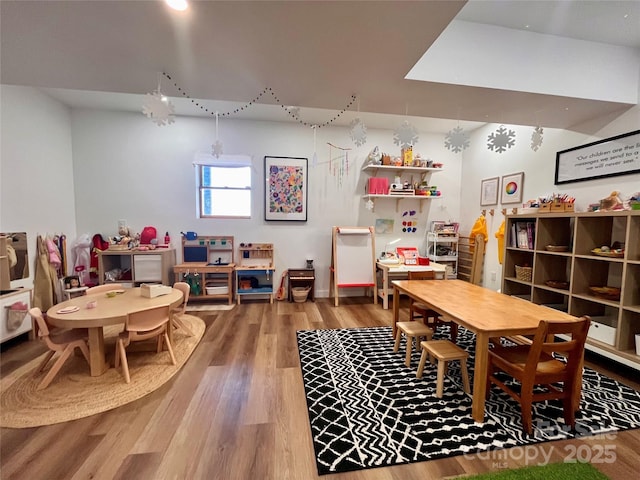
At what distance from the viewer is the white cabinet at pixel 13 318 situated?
103 inches

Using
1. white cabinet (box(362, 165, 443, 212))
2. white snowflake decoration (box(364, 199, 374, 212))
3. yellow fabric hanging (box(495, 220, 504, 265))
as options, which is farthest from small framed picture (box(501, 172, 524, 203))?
white snowflake decoration (box(364, 199, 374, 212))

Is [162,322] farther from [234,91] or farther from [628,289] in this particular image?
[628,289]

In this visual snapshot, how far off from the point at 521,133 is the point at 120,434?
5370mm

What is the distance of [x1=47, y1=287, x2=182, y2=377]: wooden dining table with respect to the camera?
211cm

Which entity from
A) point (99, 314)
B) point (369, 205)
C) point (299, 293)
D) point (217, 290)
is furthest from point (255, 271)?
point (99, 314)

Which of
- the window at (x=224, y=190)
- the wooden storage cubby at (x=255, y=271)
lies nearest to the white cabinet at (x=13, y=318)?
the window at (x=224, y=190)

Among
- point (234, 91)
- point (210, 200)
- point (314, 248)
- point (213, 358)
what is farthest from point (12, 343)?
point (314, 248)

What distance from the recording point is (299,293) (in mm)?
4402

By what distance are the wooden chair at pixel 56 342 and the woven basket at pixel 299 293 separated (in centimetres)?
262

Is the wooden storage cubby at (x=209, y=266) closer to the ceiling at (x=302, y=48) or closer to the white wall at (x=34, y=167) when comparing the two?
the white wall at (x=34, y=167)

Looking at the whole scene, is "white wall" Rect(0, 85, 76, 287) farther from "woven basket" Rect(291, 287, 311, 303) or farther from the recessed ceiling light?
"woven basket" Rect(291, 287, 311, 303)

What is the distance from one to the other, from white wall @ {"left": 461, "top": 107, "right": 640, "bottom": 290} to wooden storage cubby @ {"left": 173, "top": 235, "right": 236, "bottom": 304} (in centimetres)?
417

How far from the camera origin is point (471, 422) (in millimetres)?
1793

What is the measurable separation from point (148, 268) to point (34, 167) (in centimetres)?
183
